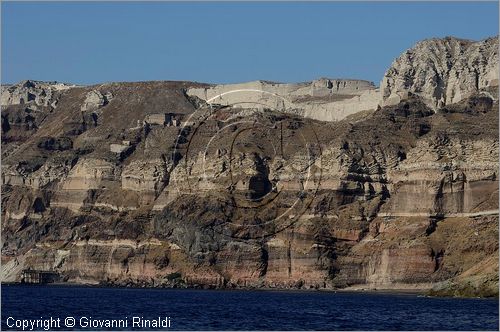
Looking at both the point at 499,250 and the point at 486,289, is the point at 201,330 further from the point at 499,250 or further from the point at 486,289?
the point at 499,250

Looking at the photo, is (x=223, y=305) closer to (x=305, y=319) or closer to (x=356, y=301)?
(x=356, y=301)

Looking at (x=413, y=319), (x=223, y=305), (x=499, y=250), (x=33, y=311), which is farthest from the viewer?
(x=499, y=250)

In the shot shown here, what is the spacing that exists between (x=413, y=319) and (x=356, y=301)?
37.9 meters

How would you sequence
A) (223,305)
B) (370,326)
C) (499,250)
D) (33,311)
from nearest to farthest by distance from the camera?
1. (370,326)
2. (33,311)
3. (223,305)
4. (499,250)

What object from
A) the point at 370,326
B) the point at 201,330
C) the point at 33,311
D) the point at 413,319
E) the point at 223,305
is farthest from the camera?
the point at 223,305

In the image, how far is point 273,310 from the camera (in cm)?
15462

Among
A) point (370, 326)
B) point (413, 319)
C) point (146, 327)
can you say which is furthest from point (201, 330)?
point (413, 319)

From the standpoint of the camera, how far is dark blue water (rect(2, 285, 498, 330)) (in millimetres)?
129875

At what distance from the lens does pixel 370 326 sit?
424ft

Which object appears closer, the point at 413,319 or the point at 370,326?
the point at 370,326

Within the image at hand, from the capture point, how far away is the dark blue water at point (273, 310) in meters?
130

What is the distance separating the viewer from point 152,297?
19000cm

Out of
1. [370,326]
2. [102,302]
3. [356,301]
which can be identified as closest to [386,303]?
[356,301]

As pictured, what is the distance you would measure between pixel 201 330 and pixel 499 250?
7610 centimetres
